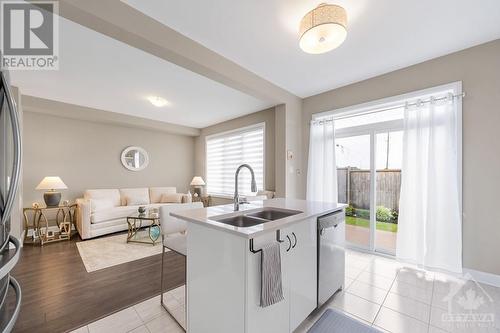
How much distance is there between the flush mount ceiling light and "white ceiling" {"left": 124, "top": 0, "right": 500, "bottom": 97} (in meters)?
0.14

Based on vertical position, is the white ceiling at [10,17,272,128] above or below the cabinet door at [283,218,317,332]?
above

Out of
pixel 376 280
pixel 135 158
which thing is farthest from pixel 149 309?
pixel 135 158

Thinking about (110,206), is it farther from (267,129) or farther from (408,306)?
(408,306)

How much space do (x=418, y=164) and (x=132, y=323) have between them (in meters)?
3.52

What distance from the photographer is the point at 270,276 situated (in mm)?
1241

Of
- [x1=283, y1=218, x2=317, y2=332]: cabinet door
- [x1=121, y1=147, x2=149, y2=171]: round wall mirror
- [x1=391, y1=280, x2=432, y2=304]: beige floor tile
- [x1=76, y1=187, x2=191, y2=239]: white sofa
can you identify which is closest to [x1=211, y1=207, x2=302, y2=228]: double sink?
[x1=283, y1=218, x2=317, y2=332]: cabinet door

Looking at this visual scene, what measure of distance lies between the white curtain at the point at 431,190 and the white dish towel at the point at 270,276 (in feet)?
7.60


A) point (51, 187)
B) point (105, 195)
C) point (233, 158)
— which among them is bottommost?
point (105, 195)

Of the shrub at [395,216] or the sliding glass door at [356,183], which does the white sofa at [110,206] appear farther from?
the shrub at [395,216]

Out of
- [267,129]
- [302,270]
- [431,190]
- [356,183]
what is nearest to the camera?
[302,270]

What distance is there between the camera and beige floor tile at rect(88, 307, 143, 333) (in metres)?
1.62

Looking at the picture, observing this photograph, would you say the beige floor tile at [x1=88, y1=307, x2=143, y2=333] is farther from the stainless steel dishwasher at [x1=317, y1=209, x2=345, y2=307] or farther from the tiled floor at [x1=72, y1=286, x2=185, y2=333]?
the stainless steel dishwasher at [x1=317, y1=209, x2=345, y2=307]

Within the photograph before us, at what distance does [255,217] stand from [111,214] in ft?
11.9

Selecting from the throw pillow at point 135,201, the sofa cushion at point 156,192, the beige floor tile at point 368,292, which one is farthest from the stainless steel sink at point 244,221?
the sofa cushion at point 156,192
